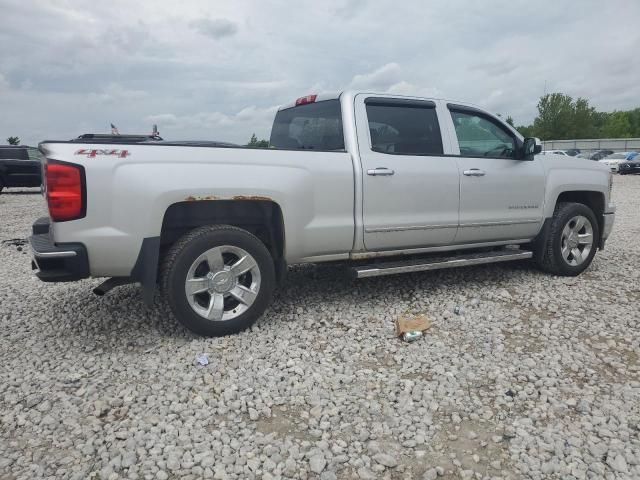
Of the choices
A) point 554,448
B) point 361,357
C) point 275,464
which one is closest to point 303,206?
point 361,357

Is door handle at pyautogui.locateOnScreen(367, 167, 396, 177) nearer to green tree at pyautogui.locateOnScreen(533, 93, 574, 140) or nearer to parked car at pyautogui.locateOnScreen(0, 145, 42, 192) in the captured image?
parked car at pyautogui.locateOnScreen(0, 145, 42, 192)

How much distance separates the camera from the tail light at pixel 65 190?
129 inches

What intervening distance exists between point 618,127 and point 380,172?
3484 inches

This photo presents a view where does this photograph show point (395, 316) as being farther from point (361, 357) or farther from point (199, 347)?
point (199, 347)

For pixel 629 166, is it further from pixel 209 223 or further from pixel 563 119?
pixel 563 119

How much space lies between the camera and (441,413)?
9.61 feet

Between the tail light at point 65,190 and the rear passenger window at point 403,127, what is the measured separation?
7.67 feet

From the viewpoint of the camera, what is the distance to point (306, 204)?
13.2ft

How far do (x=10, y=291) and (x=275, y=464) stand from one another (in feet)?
13.7

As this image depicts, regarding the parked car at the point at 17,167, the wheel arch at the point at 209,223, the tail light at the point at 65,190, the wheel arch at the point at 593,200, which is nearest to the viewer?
the tail light at the point at 65,190

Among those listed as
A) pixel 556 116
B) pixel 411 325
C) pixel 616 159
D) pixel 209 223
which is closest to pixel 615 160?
pixel 616 159

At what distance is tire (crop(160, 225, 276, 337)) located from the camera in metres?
3.65

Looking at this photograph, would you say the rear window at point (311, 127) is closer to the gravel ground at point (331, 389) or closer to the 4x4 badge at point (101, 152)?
the gravel ground at point (331, 389)

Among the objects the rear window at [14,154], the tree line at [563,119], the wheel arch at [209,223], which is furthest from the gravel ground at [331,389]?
the tree line at [563,119]
